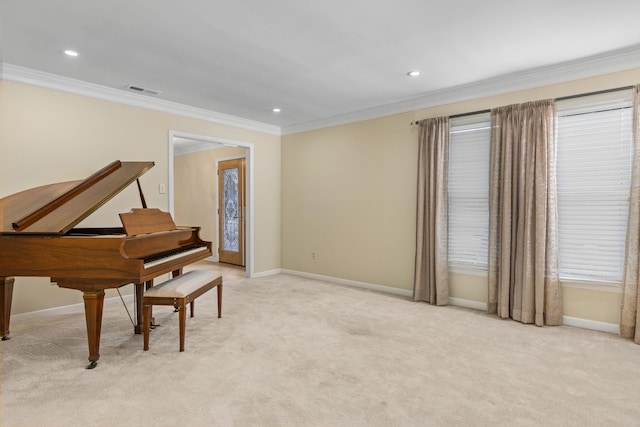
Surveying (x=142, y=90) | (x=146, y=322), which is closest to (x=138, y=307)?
(x=146, y=322)

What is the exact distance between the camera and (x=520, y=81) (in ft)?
12.1

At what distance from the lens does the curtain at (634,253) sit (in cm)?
303

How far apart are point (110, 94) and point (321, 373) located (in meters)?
3.88

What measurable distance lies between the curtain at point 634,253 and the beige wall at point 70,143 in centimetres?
486

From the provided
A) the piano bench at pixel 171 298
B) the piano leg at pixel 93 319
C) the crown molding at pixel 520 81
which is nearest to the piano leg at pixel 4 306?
the piano leg at pixel 93 319

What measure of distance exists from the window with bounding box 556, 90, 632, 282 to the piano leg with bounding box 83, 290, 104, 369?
4126mm

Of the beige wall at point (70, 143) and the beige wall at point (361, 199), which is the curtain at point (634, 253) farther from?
the beige wall at point (70, 143)

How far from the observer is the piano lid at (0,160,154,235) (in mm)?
2418

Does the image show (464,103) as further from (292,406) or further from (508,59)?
(292,406)

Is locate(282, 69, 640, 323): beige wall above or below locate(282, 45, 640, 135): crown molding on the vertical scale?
below

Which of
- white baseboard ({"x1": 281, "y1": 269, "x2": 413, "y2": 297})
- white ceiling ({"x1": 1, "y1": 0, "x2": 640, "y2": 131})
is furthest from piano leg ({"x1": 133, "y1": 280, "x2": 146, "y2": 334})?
white baseboard ({"x1": 281, "y1": 269, "x2": 413, "y2": 297})

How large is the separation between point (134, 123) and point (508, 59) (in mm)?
4209

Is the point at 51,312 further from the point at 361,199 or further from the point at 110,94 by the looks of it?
the point at 361,199

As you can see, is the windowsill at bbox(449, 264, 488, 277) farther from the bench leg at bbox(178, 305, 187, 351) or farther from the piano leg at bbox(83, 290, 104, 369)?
the piano leg at bbox(83, 290, 104, 369)
